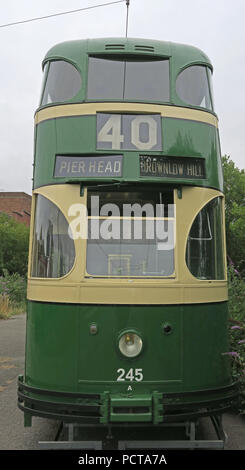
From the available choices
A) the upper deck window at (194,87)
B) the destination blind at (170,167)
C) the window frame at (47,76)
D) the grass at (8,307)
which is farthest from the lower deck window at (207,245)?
the grass at (8,307)

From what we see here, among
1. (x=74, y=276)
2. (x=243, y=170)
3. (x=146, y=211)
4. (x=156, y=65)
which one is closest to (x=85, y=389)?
(x=74, y=276)

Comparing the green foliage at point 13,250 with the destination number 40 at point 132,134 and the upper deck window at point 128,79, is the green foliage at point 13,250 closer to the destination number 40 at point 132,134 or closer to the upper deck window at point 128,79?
the upper deck window at point 128,79

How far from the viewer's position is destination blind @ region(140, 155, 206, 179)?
15.3 feet

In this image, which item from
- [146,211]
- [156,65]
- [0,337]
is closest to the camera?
[146,211]

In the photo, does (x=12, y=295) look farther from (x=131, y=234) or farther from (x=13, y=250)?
(x=131, y=234)

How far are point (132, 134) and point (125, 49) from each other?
40.7 inches

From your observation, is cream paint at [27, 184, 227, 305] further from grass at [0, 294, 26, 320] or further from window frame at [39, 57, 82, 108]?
grass at [0, 294, 26, 320]

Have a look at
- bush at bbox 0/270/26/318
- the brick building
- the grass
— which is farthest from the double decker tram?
the brick building

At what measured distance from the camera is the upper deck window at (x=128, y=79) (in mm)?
4918

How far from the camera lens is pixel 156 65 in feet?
16.8

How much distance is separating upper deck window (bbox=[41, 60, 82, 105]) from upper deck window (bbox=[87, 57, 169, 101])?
0.54 feet

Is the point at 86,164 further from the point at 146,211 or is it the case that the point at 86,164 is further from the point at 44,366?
the point at 44,366

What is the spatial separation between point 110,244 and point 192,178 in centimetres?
105
